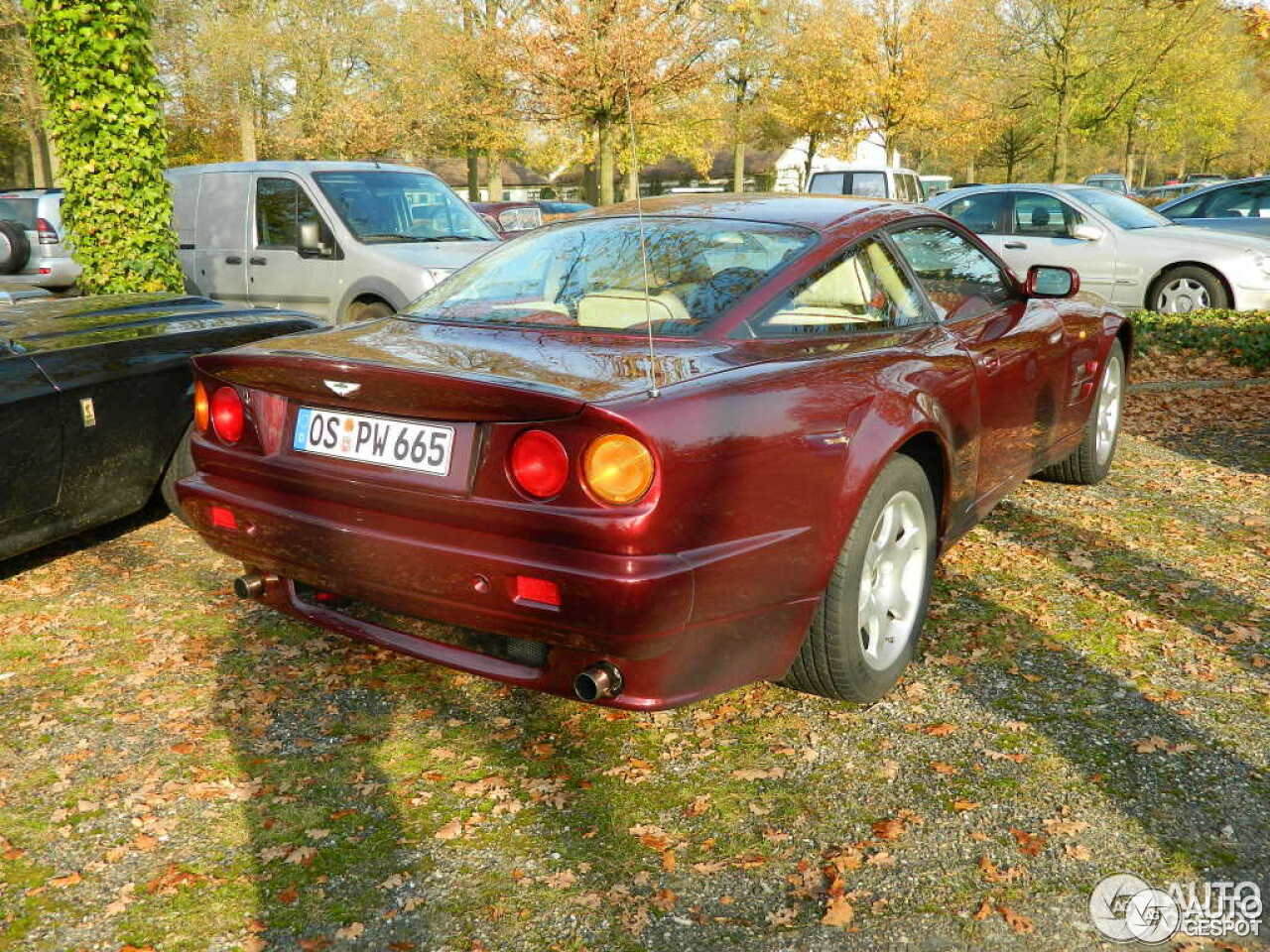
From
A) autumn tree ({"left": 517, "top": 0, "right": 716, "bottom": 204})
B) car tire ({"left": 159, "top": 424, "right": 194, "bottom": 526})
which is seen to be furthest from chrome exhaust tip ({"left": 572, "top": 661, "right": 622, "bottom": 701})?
autumn tree ({"left": 517, "top": 0, "right": 716, "bottom": 204})

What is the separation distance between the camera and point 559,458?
2.71 metres

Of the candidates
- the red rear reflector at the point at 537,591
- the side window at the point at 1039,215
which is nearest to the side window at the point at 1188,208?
the side window at the point at 1039,215

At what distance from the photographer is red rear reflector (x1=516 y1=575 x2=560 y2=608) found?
8.94 ft

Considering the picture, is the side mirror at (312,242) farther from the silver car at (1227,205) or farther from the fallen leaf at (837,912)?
the silver car at (1227,205)

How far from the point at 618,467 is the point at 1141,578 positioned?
2887 mm

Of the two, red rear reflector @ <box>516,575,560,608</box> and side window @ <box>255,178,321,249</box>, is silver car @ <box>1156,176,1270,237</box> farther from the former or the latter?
red rear reflector @ <box>516,575,560,608</box>

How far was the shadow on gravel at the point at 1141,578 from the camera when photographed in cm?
414

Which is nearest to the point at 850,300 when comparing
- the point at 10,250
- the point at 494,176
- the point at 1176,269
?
the point at 10,250

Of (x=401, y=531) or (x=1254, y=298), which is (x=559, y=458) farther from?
(x=1254, y=298)

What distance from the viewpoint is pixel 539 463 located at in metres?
2.74

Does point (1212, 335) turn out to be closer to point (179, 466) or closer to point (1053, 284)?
point (1053, 284)

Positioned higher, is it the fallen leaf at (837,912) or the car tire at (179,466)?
the car tire at (179,466)

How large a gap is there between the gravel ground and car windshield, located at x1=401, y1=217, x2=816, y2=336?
121 cm

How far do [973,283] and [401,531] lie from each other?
276cm
